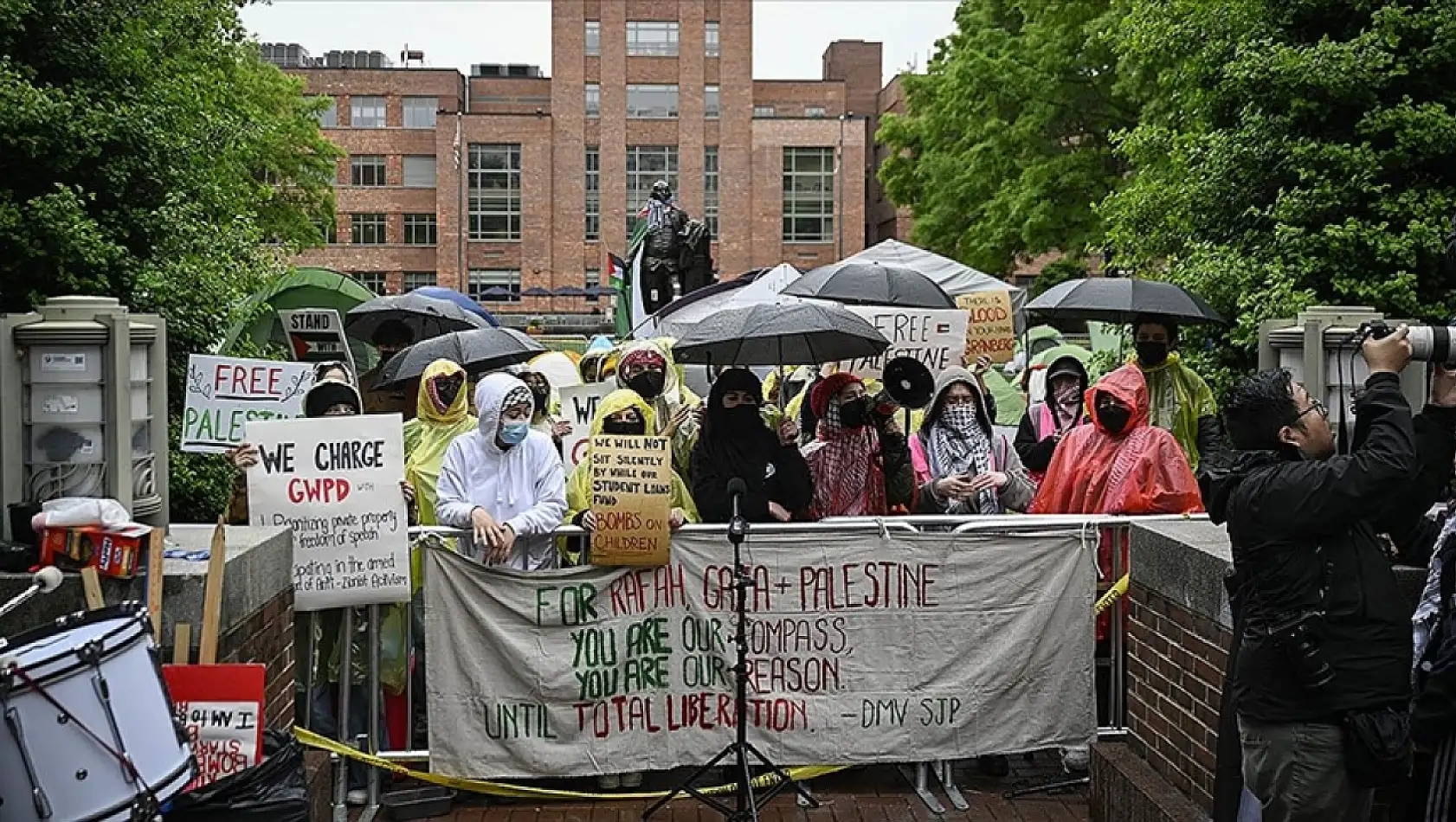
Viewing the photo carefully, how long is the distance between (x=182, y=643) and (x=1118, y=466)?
4.58m

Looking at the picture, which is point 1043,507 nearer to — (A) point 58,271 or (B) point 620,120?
(A) point 58,271

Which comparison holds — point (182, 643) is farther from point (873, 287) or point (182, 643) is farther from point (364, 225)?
point (364, 225)

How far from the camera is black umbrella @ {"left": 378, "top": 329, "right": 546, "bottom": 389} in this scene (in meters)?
9.08

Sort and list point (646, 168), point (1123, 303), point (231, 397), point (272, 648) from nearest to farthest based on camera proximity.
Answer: point (272, 648), point (231, 397), point (1123, 303), point (646, 168)

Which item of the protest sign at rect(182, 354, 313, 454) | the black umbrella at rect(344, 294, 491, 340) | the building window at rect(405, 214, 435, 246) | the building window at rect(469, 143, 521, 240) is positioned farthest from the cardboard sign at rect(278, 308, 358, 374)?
the building window at rect(405, 214, 435, 246)

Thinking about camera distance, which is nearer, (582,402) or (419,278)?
(582,402)

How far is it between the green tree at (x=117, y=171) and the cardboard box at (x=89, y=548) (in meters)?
5.79

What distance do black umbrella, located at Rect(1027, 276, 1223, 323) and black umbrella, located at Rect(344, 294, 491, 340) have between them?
15.7 ft

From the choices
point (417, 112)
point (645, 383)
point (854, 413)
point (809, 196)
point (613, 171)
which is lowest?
point (854, 413)

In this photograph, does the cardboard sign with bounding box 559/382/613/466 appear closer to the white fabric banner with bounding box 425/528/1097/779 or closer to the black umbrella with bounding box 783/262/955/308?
the black umbrella with bounding box 783/262/955/308

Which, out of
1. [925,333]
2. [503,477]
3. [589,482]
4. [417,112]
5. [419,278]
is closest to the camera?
[503,477]

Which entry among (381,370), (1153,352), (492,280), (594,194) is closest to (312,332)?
(381,370)

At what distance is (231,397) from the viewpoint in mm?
8000

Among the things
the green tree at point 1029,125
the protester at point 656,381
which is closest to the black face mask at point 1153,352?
the protester at point 656,381
